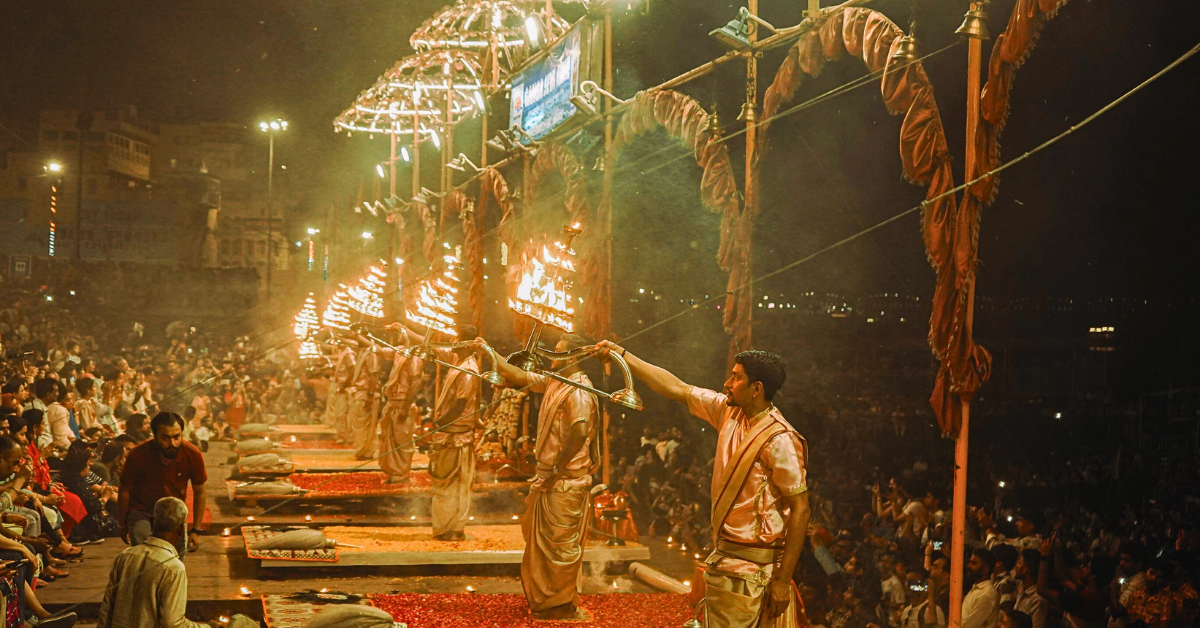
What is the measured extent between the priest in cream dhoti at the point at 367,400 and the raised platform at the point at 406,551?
6.66 meters

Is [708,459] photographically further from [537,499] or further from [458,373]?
[537,499]

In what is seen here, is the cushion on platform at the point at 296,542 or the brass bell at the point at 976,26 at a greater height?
the brass bell at the point at 976,26

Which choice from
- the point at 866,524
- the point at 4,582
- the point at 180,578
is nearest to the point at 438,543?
the point at 866,524

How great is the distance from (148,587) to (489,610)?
4140 mm

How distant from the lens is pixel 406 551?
11.5 meters

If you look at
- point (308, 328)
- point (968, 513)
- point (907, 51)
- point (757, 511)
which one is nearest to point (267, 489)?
point (968, 513)

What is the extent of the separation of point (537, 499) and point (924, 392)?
→ 10580 mm

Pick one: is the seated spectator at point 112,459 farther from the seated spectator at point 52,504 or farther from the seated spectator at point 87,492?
the seated spectator at point 52,504

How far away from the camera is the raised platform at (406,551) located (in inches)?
428

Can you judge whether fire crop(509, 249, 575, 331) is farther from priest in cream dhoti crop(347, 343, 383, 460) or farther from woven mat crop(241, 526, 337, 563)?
priest in cream dhoti crop(347, 343, 383, 460)

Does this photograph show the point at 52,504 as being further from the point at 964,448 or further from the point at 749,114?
the point at 964,448

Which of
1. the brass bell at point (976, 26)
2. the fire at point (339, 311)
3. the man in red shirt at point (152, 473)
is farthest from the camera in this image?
the fire at point (339, 311)

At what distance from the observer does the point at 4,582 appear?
6836 millimetres

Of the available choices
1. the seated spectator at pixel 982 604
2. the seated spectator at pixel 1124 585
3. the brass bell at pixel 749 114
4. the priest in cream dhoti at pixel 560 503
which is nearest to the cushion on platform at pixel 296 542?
the priest in cream dhoti at pixel 560 503
